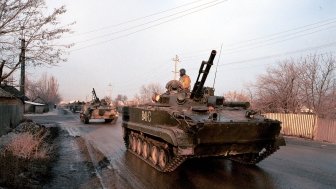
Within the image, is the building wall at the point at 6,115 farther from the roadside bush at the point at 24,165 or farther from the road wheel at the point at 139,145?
the road wheel at the point at 139,145

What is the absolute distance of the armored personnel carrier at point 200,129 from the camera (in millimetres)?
8602

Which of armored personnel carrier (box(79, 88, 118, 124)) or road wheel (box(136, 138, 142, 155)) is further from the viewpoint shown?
armored personnel carrier (box(79, 88, 118, 124))

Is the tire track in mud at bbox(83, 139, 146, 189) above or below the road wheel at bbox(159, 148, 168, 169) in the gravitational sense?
below

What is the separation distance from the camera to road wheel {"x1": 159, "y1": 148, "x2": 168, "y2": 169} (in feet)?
31.6

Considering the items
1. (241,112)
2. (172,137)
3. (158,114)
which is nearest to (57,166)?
(158,114)

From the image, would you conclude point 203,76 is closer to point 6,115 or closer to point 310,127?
point 6,115

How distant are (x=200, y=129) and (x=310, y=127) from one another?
16.0 metres

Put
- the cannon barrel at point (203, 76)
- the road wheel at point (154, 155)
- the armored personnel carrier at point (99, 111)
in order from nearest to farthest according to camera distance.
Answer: the cannon barrel at point (203, 76) < the road wheel at point (154, 155) < the armored personnel carrier at point (99, 111)

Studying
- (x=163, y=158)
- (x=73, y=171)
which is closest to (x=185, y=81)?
(x=163, y=158)

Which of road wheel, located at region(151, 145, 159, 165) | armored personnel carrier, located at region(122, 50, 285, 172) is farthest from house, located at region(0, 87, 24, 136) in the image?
road wheel, located at region(151, 145, 159, 165)

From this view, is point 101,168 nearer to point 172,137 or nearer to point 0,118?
point 172,137

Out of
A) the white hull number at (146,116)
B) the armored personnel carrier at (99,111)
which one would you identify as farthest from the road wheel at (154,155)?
the armored personnel carrier at (99,111)

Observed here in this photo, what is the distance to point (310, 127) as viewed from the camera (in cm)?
2267

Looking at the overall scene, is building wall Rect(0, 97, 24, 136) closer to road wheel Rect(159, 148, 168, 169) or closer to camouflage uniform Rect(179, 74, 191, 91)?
camouflage uniform Rect(179, 74, 191, 91)
